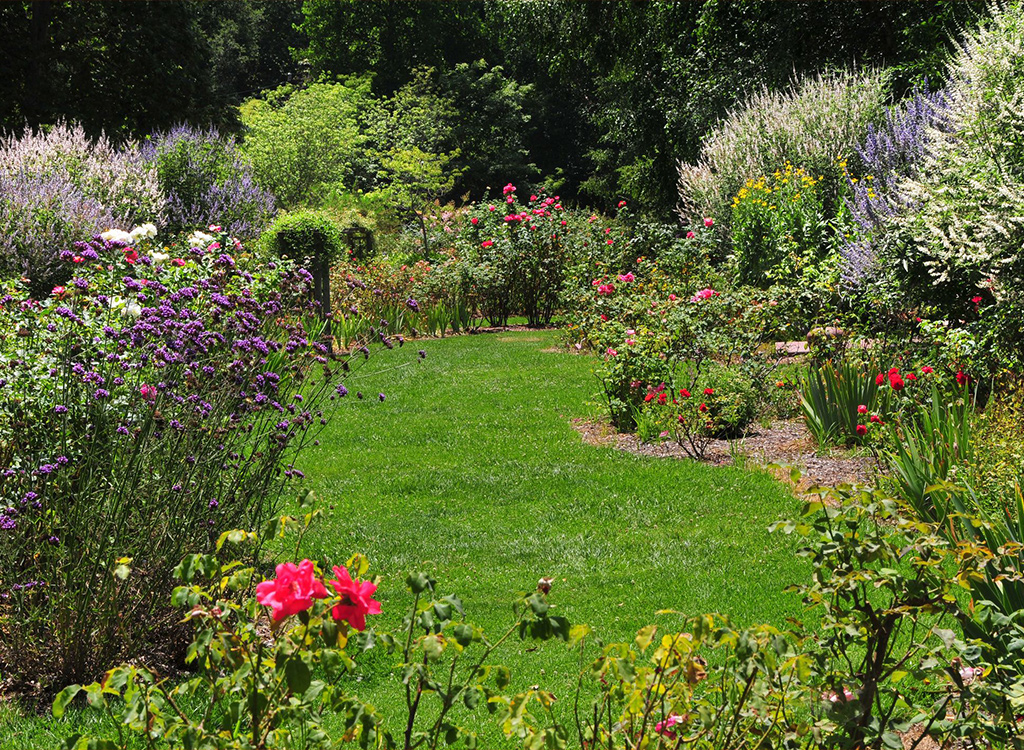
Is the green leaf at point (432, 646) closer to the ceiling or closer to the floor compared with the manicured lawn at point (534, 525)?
closer to the ceiling

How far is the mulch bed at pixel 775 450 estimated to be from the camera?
5.64 m

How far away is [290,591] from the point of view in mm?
1609

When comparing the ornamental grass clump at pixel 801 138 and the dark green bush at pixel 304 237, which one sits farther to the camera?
the ornamental grass clump at pixel 801 138

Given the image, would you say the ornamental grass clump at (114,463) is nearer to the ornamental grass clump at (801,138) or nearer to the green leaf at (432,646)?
the green leaf at (432,646)

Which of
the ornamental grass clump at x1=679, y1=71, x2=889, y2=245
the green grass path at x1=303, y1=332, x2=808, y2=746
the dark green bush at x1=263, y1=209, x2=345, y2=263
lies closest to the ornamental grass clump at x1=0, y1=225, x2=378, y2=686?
the green grass path at x1=303, y1=332, x2=808, y2=746

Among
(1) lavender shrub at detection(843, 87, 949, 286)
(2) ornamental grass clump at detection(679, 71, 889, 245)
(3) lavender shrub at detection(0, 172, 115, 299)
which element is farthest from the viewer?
(2) ornamental grass clump at detection(679, 71, 889, 245)

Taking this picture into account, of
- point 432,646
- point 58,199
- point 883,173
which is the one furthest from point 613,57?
point 432,646

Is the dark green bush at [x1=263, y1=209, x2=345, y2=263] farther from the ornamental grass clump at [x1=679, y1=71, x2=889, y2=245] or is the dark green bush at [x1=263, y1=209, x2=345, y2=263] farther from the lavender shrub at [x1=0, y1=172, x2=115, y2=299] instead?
the ornamental grass clump at [x1=679, y1=71, x2=889, y2=245]

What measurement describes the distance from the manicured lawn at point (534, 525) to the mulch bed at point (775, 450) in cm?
21

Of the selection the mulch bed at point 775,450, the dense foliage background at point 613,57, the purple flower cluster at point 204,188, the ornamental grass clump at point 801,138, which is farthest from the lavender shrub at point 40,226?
the dense foliage background at point 613,57

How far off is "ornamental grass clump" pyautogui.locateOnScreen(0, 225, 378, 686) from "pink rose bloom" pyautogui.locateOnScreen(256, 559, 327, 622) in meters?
1.69

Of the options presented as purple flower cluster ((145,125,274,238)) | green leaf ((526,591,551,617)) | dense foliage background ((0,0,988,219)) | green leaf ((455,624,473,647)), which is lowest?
green leaf ((455,624,473,647))

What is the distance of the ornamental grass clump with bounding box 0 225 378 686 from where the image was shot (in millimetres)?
3174

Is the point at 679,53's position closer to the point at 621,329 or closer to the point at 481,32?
the point at 621,329
